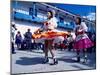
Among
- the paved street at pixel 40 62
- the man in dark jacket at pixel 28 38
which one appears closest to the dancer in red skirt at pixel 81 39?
the paved street at pixel 40 62

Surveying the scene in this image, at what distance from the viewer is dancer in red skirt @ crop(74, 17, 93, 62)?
8.09ft

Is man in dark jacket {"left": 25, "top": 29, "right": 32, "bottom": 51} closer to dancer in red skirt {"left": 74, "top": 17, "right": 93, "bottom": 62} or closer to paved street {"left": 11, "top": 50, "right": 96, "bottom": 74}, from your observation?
paved street {"left": 11, "top": 50, "right": 96, "bottom": 74}

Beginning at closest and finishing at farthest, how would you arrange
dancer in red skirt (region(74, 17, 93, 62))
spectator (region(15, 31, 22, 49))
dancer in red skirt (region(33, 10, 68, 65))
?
spectator (region(15, 31, 22, 49)), dancer in red skirt (region(33, 10, 68, 65)), dancer in red skirt (region(74, 17, 93, 62))

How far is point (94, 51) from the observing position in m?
2.54

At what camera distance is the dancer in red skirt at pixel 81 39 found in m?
2.46

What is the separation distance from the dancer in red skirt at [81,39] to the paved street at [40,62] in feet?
0.27

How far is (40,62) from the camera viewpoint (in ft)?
7.54

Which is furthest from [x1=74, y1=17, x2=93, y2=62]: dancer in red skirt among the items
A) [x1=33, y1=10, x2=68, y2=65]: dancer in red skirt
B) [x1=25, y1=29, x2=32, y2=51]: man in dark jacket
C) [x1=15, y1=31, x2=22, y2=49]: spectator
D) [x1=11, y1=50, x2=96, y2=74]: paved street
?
[x1=15, y1=31, x2=22, y2=49]: spectator

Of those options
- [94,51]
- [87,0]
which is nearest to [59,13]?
[87,0]

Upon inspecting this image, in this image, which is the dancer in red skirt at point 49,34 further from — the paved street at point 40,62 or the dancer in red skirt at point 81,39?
the dancer in red skirt at point 81,39

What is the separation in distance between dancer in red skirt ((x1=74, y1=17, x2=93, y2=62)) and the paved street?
0.08m

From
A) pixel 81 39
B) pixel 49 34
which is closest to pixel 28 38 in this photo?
pixel 49 34

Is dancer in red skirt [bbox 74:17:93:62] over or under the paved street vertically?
over

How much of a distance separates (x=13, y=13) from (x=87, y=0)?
916 millimetres
